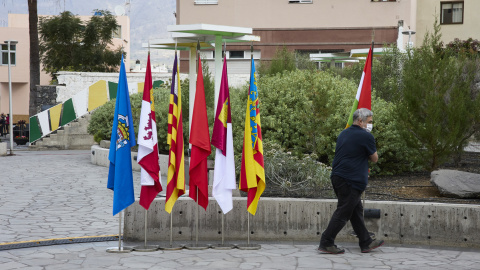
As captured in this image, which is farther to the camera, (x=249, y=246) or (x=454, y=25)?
(x=454, y=25)

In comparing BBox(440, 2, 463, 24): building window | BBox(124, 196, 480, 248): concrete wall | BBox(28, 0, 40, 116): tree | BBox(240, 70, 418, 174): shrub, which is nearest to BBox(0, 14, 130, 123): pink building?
BBox(28, 0, 40, 116): tree

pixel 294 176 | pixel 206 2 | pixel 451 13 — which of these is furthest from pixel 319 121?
pixel 451 13

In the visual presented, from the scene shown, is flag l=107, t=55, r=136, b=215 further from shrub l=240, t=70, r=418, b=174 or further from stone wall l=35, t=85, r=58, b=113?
stone wall l=35, t=85, r=58, b=113

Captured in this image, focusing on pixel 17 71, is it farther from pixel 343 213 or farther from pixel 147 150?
pixel 343 213

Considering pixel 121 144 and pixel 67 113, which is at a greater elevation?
pixel 121 144

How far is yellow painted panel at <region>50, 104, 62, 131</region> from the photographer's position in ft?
97.0

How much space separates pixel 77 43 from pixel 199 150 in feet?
114

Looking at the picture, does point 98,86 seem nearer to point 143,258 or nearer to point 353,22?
point 353,22

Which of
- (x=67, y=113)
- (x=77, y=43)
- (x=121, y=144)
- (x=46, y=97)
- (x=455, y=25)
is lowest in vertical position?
(x=67, y=113)

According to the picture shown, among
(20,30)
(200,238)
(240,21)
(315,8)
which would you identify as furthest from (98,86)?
(20,30)

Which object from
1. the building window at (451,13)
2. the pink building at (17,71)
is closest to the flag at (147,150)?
the building window at (451,13)

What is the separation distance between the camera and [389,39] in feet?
116

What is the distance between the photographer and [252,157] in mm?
9406

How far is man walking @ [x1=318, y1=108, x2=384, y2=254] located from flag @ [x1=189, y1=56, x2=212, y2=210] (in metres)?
1.66
